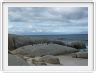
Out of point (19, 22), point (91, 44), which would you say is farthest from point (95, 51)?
point (19, 22)

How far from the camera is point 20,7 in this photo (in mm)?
3053

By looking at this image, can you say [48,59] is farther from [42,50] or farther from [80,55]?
[80,55]

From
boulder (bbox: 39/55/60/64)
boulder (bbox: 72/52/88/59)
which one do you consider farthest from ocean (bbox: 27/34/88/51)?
boulder (bbox: 39/55/60/64)

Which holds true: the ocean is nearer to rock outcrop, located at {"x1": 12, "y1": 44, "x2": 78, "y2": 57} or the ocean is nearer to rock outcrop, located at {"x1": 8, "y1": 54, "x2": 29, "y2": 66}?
rock outcrop, located at {"x1": 12, "y1": 44, "x2": 78, "y2": 57}

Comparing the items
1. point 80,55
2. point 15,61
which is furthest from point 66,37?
point 15,61

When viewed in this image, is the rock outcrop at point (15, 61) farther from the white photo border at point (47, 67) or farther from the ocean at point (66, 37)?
the ocean at point (66, 37)

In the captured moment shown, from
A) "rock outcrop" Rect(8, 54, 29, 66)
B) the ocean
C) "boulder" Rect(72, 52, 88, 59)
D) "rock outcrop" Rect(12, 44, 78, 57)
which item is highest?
the ocean

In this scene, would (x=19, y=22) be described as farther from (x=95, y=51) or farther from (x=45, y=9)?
(x=95, y=51)

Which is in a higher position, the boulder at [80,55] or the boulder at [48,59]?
the boulder at [80,55]

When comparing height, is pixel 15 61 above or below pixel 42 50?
below

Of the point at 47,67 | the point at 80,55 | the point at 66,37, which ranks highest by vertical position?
the point at 66,37

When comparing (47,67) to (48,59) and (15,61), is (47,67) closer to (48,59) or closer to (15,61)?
(48,59)

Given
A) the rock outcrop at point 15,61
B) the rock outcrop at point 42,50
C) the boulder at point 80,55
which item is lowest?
the rock outcrop at point 15,61

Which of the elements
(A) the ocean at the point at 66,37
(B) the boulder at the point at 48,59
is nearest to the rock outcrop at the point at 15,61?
(B) the boulder at the point at 48,59
